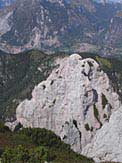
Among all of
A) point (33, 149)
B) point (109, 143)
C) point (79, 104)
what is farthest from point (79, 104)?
point (33, 149)

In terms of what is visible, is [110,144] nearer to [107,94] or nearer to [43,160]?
[43,160]

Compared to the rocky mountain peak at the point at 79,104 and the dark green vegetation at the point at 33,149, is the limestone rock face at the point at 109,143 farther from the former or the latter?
the rocky mountain peak at the point at 79,104

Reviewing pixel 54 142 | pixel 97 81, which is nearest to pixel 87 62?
pixel 97 81

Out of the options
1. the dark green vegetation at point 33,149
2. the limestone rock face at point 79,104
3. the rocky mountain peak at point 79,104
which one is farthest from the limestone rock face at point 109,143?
the limestone rock face at point 79,104

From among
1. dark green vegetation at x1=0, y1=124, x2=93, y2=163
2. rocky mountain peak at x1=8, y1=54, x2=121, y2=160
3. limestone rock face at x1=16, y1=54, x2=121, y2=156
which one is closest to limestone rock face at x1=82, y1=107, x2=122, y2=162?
dark green vegetation at x1=0, y1=124, x2=93, y2=163

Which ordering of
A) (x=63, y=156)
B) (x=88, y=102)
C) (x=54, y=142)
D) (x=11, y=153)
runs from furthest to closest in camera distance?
(x=88, y=102), (x=54, y=142), (x=63, y=156), (x=11, y=153)

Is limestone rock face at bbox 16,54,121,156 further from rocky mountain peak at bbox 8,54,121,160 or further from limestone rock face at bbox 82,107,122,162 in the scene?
limestone rock face at bbox 82,107,122,162

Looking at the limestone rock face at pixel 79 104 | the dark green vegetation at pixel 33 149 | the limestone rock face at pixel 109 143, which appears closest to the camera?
the dark green vegetation at pixel 33 149
